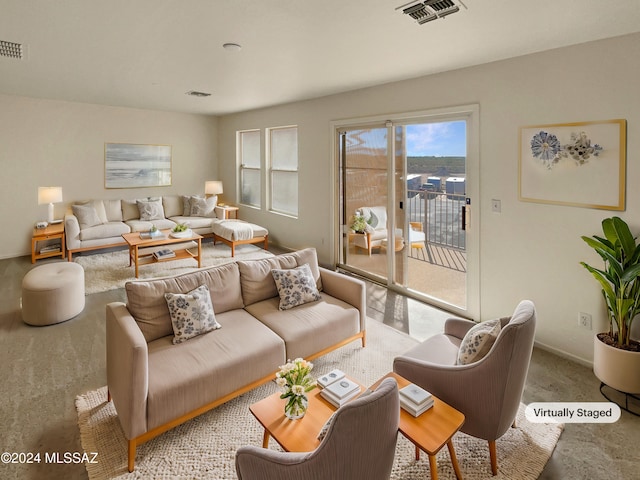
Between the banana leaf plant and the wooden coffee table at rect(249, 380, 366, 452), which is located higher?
the banana leaf plant

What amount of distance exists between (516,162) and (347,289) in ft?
6.25

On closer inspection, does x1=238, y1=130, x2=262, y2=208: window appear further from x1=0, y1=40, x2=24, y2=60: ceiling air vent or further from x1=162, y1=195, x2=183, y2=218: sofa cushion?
x1=0, y1=40, x2=24, y2=60: ceiling air vent

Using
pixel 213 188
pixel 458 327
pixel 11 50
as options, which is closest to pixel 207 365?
→ pixel 458 327

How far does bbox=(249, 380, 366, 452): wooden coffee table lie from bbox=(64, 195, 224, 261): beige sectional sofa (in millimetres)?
5311

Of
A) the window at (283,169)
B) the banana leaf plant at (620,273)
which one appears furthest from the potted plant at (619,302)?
the window at (283,169)

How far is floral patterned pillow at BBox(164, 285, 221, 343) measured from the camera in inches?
99.0

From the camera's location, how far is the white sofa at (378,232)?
4461 millimetres

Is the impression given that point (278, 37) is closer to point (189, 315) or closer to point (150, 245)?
point (189, 315)

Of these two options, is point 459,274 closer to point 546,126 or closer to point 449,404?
point 546,126

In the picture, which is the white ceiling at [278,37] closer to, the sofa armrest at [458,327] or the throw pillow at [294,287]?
the throw pillow at [294,287]

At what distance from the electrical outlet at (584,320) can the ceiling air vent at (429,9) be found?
8.26ft

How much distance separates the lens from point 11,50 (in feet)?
10.8

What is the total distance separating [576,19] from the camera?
2.39 m

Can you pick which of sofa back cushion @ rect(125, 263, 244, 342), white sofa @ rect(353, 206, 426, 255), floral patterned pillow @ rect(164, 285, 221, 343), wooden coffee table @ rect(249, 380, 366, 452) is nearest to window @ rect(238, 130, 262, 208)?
white sofa @ rect(353, 206, 426, 255)
